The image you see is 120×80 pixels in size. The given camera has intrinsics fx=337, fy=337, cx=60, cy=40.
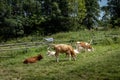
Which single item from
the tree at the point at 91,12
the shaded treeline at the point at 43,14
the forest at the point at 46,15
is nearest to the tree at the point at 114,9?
the forest at the point at 46,15

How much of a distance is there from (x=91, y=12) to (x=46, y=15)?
33.1ft

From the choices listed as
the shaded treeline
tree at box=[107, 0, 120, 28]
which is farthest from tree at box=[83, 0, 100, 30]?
tree at box=[107, 0, 120, 28]

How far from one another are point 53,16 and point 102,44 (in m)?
32.9

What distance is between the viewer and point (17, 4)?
201 feet

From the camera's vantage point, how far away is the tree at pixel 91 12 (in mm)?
67250

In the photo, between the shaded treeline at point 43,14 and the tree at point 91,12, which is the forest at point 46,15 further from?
the tree at point 91,12

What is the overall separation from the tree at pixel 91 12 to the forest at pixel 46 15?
2.48 m

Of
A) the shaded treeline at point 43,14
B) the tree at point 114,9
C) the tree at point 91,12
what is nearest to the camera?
the shaded treeline at point 43,14

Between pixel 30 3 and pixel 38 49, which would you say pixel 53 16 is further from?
pixel 38 49

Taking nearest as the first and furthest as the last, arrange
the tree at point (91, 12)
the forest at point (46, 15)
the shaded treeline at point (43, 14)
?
the forest at point (46, 15), the shaded treeline at point (43, 14), the tree at point (91, 12)

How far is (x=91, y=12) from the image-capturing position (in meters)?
67.6

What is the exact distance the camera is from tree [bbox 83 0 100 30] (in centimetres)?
6725

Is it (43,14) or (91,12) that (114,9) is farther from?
(43,14)

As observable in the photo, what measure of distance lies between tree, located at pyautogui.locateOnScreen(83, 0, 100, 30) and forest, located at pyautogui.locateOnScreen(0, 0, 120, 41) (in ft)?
8.14
